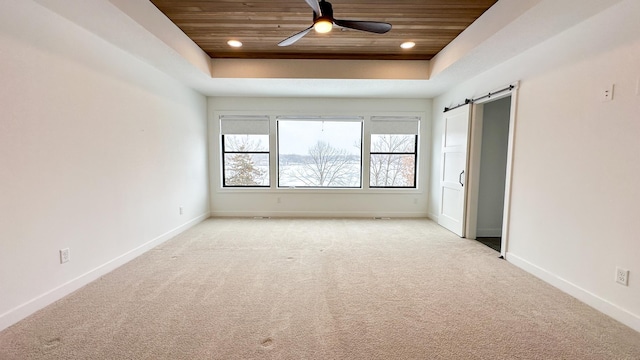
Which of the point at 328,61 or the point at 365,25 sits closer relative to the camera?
the point at 365,25

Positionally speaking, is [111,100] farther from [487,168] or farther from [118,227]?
[487,168]

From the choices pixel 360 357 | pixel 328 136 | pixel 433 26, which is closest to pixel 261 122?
pixel 328 136

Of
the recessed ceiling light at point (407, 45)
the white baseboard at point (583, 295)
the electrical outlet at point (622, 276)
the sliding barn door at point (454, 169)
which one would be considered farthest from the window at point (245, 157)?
the electrical outlet at point (622, 276)

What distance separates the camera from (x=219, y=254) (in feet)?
10.7

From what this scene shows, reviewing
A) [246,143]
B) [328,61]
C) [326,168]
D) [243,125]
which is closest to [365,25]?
[328,61]

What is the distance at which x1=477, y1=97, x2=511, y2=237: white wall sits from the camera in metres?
4.01

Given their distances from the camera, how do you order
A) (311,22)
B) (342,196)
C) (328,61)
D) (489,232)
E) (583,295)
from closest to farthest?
1. (583,295)
2. (311,22)
3. (328,61)
4. (489,232)
5. (342,196)

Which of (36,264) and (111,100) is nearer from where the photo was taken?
(36,264)

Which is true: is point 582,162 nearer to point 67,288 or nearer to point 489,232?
point 489,232

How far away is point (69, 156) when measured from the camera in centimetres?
233

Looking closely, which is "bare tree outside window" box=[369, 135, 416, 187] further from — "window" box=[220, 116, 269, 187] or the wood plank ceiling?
"window" box=[220, 116, 269, 187]

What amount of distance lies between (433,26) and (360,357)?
10.5 ft

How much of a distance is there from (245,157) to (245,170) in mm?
271

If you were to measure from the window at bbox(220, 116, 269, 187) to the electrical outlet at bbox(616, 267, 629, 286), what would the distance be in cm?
484
